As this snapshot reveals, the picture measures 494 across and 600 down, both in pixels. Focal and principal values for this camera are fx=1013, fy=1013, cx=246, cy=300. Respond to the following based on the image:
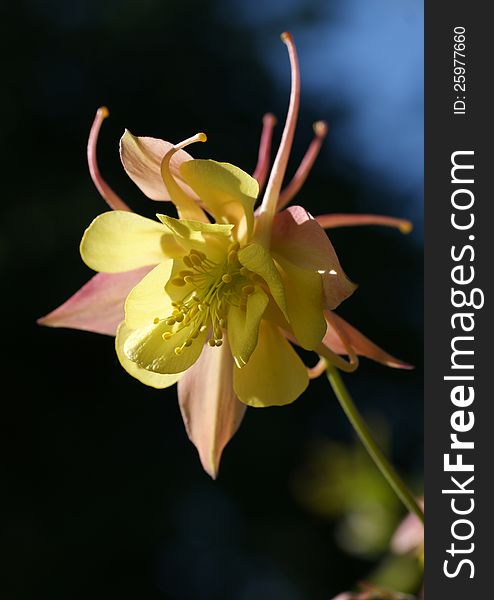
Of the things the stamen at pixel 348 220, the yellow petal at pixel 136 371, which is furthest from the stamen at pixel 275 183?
the yellow petal at pixel 136 371

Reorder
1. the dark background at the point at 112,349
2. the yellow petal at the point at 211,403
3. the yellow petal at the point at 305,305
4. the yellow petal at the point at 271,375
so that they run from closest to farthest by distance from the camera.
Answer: the yellow petal at the point at 305,305 < the yellow petal at the point at 271,375 < the yellow petal at the point at 211,403 < the dark background at the point at 112,349

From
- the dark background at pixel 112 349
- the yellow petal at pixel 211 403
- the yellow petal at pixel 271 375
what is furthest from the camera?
the dark background at pixel 112 349

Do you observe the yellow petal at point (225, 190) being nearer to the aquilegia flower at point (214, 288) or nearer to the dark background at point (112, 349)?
the aquilegia flower at point (214, 288)

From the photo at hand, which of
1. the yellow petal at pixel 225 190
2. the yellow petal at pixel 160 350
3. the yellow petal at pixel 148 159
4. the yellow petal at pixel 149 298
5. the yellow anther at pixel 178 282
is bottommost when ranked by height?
the yellow petal at pixel 160 350

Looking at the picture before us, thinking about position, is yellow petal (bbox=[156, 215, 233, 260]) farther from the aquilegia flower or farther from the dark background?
the dark background

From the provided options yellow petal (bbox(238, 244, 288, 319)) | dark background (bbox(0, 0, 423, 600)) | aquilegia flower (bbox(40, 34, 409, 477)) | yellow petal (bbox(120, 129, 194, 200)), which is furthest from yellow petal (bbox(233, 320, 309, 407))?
dark background (bbox(0, 0, 423, 600))

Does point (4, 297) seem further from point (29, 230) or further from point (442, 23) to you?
point (442, 23)

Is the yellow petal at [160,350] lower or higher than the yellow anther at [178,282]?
lower
